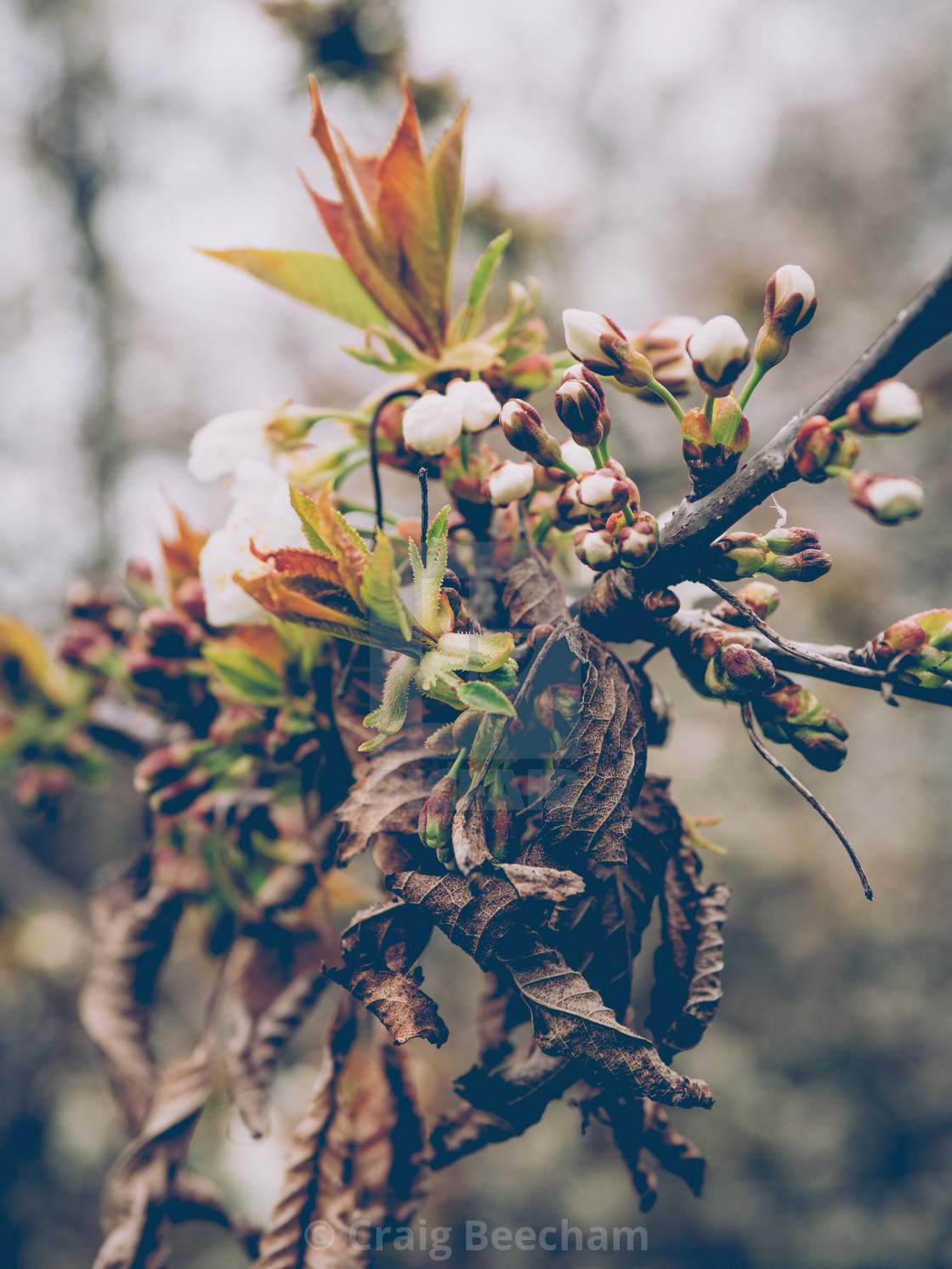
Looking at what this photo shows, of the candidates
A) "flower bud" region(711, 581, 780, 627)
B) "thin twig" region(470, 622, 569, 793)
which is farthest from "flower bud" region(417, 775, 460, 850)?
"flower bud" region(711, 581, 780, 627)

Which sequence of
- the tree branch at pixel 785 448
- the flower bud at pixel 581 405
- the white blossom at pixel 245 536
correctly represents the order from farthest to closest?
1. the white blossom at pixel 245 536
2. the flower bud at pixel 581 405
3. the tree branch at pixel 785 448

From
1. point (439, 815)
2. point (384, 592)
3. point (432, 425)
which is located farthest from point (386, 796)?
point (432, 425)

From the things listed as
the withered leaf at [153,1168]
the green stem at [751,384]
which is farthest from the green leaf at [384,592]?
the withered leaf at [153,1168]

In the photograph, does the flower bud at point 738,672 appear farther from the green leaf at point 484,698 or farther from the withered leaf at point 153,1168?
the withered leaf at point 153,1168

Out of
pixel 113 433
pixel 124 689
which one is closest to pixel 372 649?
pixel 124 689

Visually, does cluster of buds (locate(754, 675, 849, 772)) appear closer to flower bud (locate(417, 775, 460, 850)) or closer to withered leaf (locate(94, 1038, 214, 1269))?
flower bud (locate(417, 775, 460, 850))

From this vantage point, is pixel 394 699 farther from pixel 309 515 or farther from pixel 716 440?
pixel 716 440
